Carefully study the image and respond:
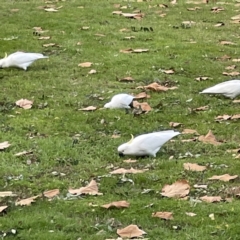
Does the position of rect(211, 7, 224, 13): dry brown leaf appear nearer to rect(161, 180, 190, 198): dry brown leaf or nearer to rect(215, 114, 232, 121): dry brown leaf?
rect(215, 114, 232, 121): dry brown leaf

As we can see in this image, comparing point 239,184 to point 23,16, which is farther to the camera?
point 23,16

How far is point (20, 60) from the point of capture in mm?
8375

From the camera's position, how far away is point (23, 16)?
1159cm

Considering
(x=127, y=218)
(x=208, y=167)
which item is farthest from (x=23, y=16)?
(x=127, y=218)

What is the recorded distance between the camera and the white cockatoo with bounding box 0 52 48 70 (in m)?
8.37

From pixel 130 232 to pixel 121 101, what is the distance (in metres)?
2.82

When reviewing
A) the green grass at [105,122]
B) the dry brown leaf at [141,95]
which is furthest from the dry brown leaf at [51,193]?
the dry brown leaf at [141,95]

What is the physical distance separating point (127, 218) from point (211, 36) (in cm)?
619

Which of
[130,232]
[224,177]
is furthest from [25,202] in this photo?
[224,177]

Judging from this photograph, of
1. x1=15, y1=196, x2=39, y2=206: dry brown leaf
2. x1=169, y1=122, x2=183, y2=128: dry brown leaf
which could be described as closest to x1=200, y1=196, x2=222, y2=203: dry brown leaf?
x1=15, y1=196, x2=39, y2=206: dry brown leaf

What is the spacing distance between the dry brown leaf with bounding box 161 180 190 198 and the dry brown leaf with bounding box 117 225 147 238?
61 centimetres

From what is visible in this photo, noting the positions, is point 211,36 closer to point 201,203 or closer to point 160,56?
point 160,56

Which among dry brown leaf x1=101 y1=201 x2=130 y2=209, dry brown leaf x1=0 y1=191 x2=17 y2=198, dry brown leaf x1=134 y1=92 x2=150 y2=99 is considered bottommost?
dry brown leaf x1=134 y1=92 x2=150 y2=99

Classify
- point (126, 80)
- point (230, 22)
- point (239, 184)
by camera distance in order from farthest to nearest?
point (230, 22) < point (126, 80) < point (239, 184)
